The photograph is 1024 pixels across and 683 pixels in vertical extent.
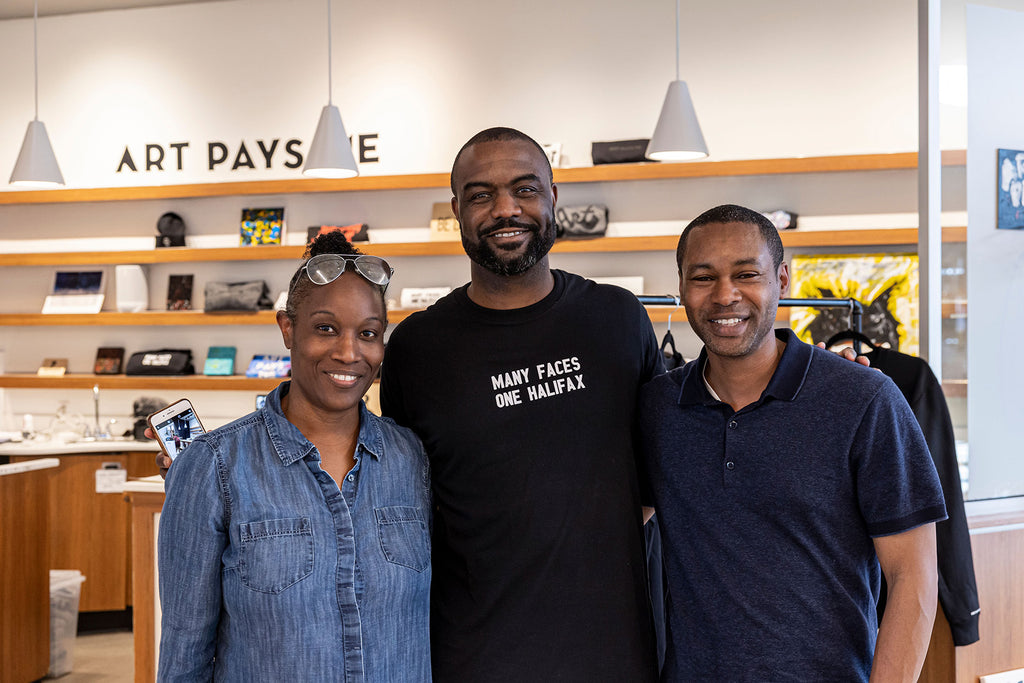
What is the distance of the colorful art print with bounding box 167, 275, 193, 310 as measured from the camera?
254 inches

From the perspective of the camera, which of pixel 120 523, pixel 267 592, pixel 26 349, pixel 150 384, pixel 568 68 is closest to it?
pixel 267 592

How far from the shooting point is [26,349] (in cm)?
683

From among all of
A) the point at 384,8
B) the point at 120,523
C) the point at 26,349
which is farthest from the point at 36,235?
the point at 384,8

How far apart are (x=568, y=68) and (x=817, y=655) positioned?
193 inches

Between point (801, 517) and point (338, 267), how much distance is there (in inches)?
36.9

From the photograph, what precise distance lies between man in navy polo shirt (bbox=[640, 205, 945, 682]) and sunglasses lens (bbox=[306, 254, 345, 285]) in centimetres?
65

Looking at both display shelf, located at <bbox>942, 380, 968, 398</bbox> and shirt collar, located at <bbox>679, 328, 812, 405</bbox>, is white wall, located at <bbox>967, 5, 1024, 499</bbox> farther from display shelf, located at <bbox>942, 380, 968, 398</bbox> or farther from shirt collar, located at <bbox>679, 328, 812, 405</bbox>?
shirt collar, located at <bbox>679, 328, 812, 405</bbox>

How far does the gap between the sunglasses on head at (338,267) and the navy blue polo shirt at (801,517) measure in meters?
0.70

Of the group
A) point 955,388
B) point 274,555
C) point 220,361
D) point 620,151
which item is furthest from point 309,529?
point 220,361

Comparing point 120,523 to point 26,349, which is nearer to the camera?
point 120,523

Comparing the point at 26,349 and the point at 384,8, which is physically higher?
the point at 384,8

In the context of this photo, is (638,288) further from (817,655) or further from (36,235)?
(36,235)

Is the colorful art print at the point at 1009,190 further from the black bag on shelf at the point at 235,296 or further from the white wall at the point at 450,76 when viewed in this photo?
the black bag on shelf at the point at 235,296

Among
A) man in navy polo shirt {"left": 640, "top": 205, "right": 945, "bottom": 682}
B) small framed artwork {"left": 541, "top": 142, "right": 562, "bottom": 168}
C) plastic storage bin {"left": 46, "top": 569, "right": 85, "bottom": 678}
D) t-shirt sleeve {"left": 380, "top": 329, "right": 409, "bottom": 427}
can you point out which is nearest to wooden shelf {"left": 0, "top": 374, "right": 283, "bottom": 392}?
plastic storage bin {"left": 46, "top": 569, "right": 85, "bottom": 678}
